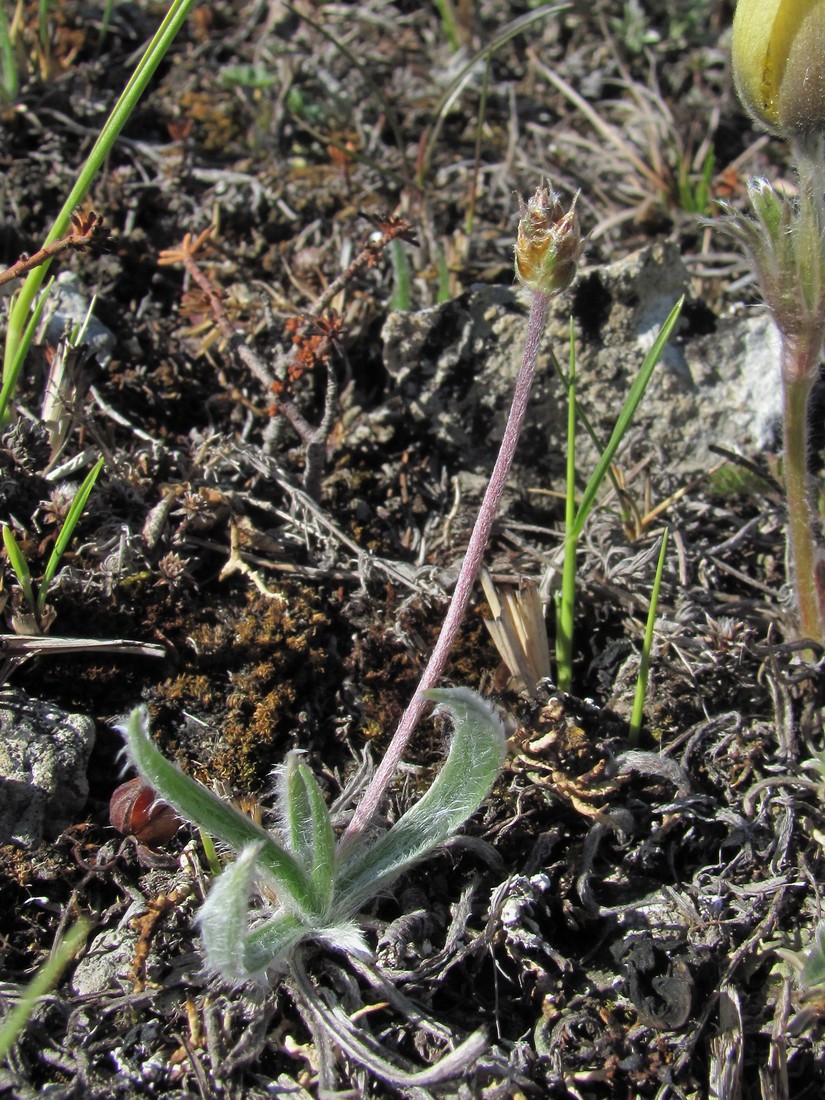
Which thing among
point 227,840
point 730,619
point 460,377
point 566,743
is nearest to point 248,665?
point 227,840

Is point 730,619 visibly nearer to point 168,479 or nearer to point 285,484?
point 285,484

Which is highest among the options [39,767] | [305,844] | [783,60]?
[783,60]

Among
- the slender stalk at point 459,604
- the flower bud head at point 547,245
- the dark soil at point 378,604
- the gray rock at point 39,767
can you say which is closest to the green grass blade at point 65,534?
the dark soil at point 378,604

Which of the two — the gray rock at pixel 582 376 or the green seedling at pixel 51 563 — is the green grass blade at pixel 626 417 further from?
the green seedling at pixel 51 563

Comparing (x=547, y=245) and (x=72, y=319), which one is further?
(x=72, y=319)

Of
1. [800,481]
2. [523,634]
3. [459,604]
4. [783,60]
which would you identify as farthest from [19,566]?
[783,60]

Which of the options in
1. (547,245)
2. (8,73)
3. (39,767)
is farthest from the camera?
(8,73)

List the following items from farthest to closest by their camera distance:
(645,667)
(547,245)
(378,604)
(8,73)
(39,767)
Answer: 1. (8,73)
2. (378,604)
3. (645,667)
4. (39,767)
5. (547,245)

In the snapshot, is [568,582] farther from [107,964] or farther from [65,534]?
[107,964]
